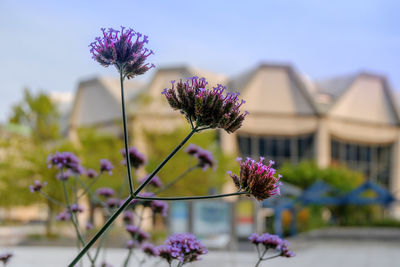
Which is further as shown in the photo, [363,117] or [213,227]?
[363,117]

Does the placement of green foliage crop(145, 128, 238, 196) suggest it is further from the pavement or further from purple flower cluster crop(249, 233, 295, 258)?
purple flower cluster crop(249, 233, 295, 258)

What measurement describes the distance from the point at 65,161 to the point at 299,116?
39.9 meters

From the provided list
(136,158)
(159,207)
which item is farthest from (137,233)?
(136,158)

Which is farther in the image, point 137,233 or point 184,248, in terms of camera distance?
point 137,233

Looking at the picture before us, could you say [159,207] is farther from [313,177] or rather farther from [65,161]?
[313,177]

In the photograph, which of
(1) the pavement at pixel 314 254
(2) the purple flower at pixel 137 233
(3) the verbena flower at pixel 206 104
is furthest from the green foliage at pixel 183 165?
(3) the verbena flower at pixel 206 104

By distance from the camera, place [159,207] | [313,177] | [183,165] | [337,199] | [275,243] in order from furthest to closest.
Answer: [313,177] < [183,165] < [337,199] < [159,207] < [275,243]

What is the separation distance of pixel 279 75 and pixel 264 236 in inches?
1600

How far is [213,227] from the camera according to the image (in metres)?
13.4

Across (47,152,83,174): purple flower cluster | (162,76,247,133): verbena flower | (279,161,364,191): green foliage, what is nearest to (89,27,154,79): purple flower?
(162,76,247,133): verbena flower

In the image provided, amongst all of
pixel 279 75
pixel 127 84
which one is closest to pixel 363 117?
pixel 279 75

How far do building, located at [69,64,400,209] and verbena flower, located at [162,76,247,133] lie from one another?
34231mm

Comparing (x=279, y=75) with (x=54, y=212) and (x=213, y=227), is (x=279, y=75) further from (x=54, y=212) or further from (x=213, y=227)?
(x=213, y=227)

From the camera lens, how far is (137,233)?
13.4ft
